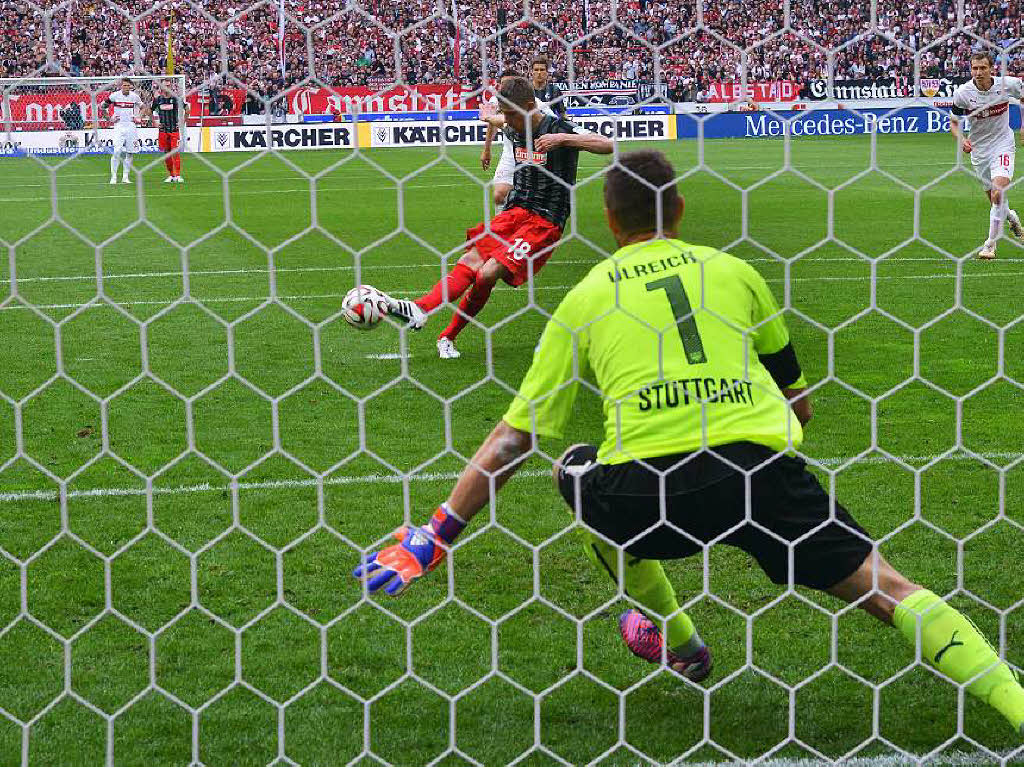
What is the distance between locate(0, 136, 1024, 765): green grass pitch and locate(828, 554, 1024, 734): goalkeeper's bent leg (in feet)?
0.42

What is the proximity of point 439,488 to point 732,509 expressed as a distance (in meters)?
2.41

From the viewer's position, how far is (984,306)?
31.2 feet

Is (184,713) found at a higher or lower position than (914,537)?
higher

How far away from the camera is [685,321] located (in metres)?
3.11

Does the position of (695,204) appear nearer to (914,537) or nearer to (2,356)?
(2,356)

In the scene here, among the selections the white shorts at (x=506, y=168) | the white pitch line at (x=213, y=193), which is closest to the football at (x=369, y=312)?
the white shorts at (x=506, y=168)

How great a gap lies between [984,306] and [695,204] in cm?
779

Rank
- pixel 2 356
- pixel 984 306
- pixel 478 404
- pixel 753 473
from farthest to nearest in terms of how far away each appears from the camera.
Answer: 1. pixel 984 306
2. pixel 2 356
3. pixel 478 404
4. pixel 753 473

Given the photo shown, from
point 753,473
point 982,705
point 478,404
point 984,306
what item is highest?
point 753,473

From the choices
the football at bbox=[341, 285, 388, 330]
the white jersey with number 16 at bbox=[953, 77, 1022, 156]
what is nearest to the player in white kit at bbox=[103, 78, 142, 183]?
the white jersey with number 16 at bbox=[953, 77, 1022, 156]

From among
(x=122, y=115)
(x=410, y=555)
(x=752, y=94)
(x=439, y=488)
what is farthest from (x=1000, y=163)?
(x=122, y=115)

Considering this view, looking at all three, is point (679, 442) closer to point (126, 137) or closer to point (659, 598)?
point (659, 598)

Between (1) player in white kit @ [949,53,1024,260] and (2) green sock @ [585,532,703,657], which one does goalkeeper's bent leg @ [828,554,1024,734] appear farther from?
(1) player in white kit @ [949,53,1024,260]

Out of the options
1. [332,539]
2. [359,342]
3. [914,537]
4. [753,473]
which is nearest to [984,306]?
[359,342]
